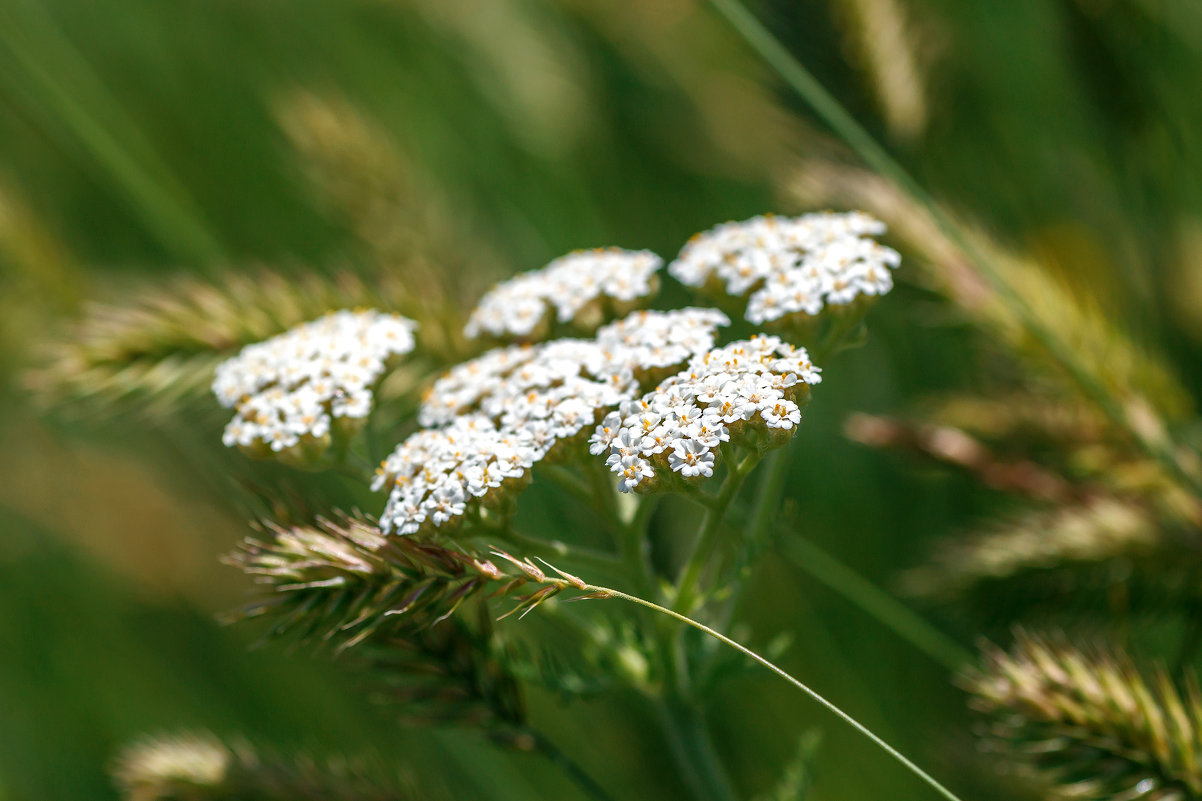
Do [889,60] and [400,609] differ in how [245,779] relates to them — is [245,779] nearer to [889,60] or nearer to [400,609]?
[400,609]

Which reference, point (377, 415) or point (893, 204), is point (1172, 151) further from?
point (377, 415)

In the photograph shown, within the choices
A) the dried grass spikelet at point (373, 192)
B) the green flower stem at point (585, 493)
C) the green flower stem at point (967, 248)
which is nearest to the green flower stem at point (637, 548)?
the green flower stem at point (585, 493)

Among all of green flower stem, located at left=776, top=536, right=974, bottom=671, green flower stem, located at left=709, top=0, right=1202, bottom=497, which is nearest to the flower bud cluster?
green flower stem, located at left=709, top=0, right=1202, bottom=497

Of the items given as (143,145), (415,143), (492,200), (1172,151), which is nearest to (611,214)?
(492,200)

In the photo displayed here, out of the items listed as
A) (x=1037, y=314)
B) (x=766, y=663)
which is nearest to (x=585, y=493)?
(x=766, y=663)

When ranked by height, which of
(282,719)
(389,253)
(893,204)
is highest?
(893,204)

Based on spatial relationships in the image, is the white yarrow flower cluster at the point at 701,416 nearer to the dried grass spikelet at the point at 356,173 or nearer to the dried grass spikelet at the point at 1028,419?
the dried grass spikelet at the point at 1028,419

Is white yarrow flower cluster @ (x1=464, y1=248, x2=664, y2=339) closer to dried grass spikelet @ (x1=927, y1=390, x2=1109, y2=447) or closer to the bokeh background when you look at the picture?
the bokeh background
